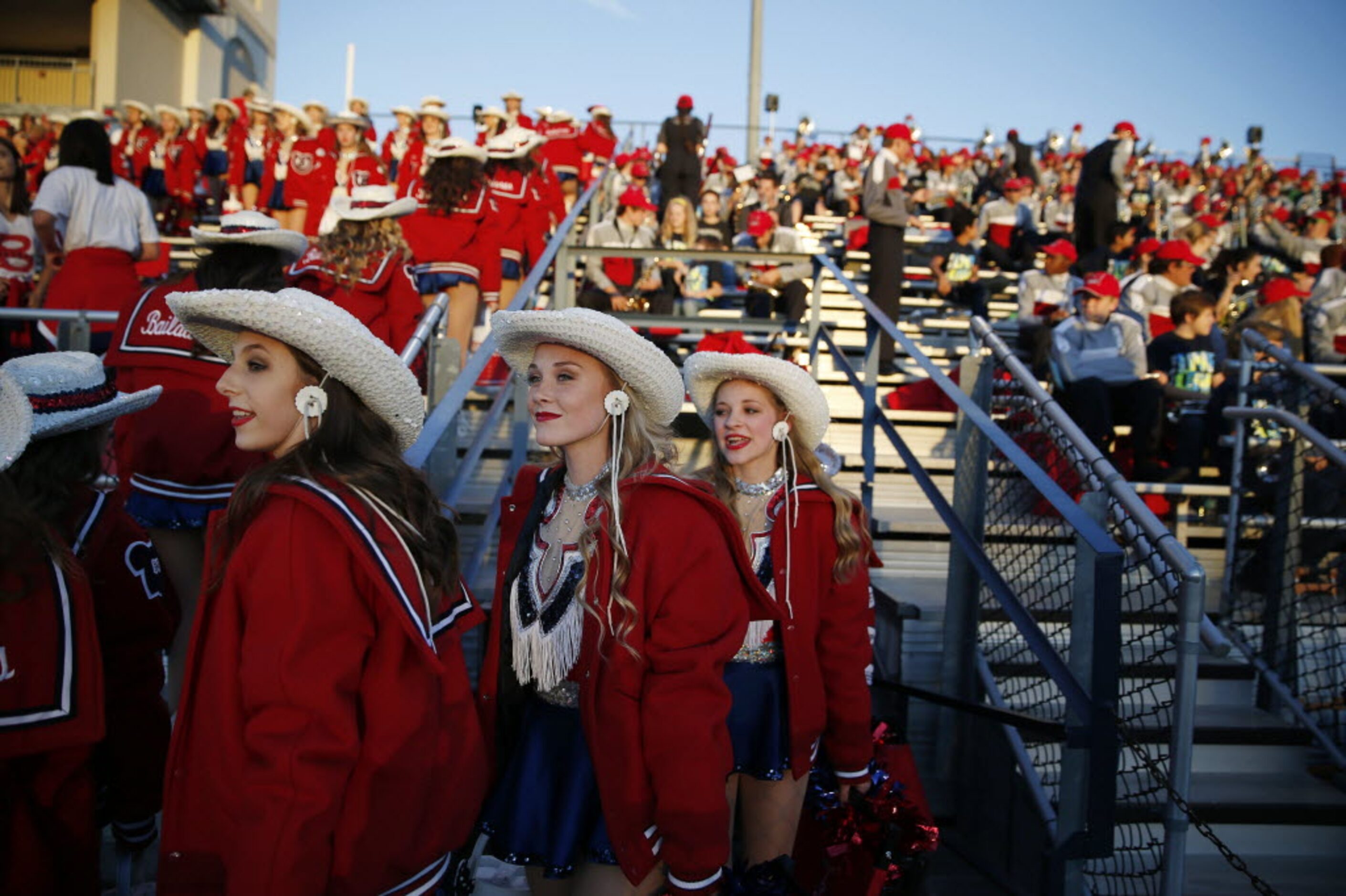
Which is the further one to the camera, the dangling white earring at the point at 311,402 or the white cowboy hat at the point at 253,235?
the white cowboy hat at the point at 253,235

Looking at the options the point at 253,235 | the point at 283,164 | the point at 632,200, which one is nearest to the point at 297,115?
the point at 283,164

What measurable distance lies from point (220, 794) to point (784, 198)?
15090 millimetres

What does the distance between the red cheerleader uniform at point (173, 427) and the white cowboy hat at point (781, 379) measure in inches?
59.9

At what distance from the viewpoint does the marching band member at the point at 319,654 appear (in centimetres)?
174

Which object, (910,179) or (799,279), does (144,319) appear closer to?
(799,279)

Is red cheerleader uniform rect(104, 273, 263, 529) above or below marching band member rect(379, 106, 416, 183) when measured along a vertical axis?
below

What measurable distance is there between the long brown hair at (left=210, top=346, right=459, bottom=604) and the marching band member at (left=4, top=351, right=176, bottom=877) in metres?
0.72

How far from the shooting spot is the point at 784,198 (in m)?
16.1

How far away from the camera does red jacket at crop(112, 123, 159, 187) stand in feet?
50.1

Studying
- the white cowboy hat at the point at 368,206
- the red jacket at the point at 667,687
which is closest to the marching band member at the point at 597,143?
the white cowboy hat at the point at 368,206

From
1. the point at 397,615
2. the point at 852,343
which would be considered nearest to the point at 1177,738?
the point at 397,615

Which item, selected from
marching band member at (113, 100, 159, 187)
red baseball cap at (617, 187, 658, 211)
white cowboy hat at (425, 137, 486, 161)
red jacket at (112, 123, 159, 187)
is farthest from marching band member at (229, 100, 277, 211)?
white cowboy hat at (425, 137, 486, 161)

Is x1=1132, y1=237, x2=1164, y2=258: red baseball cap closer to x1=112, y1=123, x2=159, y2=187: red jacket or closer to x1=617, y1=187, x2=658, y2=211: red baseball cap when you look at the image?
x1=617, y1=187, x2=658, y2=211: red baseball cap

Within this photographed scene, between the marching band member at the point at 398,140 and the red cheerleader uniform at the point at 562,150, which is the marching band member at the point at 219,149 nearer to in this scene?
the marching band member at the point at 398,140
